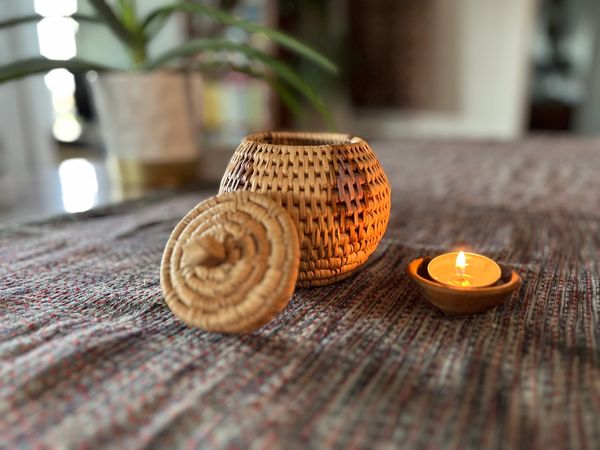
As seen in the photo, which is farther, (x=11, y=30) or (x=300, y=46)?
(x=11, y=30)

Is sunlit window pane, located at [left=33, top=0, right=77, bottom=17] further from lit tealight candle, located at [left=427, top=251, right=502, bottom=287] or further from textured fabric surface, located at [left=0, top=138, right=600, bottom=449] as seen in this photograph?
lit tealight candle, located at [left=427, top=251, right=502, bottom=287]

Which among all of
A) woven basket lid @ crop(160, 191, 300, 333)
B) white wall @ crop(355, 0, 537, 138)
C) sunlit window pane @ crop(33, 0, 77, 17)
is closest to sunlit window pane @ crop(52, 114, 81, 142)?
sunlit window pane @ crop(33, 0, 77, 17)

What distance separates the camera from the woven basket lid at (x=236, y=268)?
34cm

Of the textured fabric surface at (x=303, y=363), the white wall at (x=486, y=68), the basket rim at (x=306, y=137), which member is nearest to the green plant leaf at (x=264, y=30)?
the basket rim at (x=306, y=137)

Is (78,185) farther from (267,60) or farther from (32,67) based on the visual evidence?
(267,60)

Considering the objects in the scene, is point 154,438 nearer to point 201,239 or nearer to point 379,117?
point 201,239

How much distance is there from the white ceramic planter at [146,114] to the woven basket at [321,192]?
0.49 metres

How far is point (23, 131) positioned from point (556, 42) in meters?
4.42

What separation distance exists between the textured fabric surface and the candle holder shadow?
0.01 meters

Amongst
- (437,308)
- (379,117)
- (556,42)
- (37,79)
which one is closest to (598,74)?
(556,42)

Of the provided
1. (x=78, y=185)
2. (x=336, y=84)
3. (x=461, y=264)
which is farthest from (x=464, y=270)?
(x=336, y=84)

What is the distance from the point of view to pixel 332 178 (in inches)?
16.1

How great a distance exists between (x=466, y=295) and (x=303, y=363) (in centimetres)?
14

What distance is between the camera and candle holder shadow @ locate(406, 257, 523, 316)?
36 cm
